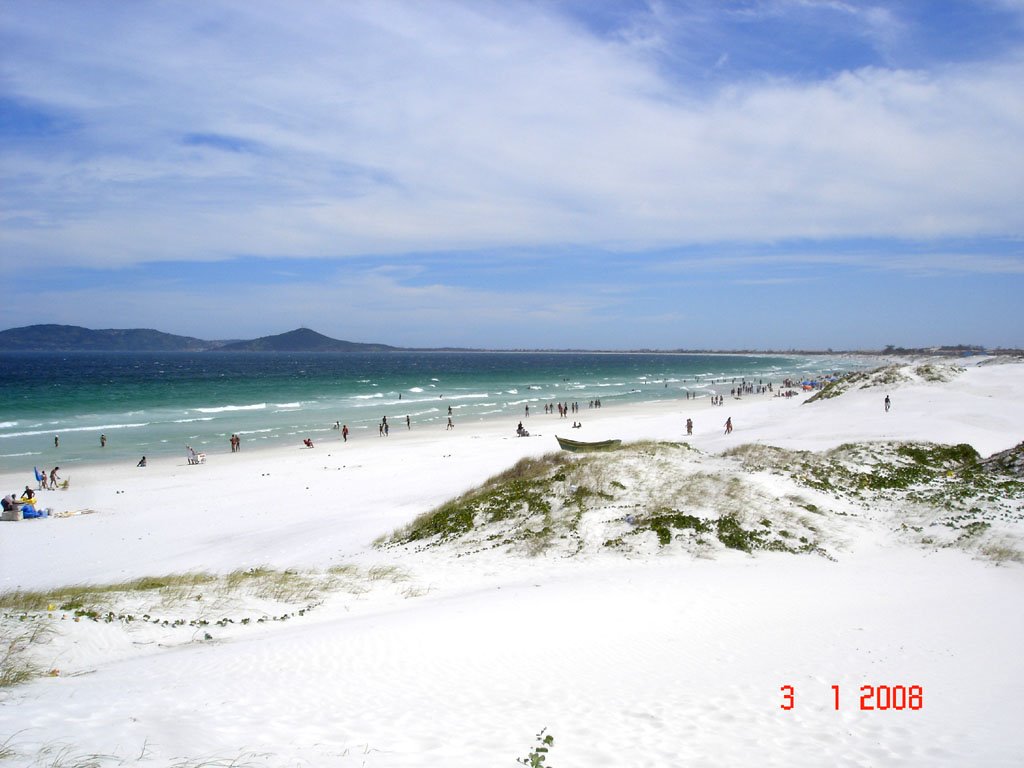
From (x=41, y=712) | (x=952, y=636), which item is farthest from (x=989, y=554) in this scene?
(x=41, y=712)

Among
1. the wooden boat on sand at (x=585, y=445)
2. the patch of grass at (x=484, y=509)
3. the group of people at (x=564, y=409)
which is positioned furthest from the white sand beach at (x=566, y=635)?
the group of people at (x=564, y=409)

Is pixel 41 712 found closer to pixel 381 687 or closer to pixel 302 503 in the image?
pixel 381 687

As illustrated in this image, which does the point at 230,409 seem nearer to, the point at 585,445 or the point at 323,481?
the point at 323,481

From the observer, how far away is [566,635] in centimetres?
956

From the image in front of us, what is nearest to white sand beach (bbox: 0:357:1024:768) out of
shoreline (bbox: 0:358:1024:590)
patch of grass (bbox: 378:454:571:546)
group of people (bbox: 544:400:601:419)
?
shoreline (bbox: 0:358:1024:590)

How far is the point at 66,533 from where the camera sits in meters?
21.3

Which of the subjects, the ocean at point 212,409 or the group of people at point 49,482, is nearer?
the group of people at point 49,482

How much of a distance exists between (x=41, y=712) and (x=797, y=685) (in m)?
8.27
